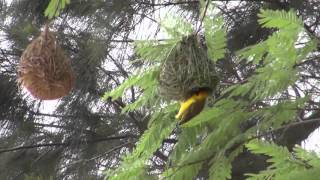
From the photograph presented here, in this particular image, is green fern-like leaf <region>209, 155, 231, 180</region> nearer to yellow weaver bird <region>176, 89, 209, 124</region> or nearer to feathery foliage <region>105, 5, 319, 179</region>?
feathery foliage <region>105, 5, 319, 179</region>

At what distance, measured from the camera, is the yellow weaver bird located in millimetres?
1003

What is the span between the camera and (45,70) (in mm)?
1696

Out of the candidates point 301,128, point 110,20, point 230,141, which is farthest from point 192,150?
point 301,128

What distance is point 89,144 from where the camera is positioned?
298 centimetres

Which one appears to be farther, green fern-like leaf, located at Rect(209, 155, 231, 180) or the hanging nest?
the hanging nest

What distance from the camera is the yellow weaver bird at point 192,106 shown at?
3.29 feet

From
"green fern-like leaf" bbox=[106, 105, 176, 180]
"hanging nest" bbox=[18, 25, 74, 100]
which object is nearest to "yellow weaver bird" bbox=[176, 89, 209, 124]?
"green fern-like leaf" bbox=[106, 105, 176, 180]

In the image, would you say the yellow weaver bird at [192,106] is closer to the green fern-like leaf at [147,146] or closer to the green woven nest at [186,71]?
the green woven nest at [186,71]

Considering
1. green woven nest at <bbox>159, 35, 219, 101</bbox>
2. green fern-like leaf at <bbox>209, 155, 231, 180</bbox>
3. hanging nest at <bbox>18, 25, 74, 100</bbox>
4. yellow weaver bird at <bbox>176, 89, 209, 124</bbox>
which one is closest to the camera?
yellow weaver bird at <bbox>176, 89, 209, 124</bbox>

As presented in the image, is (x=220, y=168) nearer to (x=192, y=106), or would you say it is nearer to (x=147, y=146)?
(x=147, y=146)

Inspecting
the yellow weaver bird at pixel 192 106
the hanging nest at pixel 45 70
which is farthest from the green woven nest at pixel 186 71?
the hanging nest at pixel 45 70

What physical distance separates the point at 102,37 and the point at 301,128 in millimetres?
935

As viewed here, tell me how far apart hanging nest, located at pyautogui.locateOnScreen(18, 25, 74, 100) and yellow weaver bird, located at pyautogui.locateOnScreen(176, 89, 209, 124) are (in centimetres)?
70

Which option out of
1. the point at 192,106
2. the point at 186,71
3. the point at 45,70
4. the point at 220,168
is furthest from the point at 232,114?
the point at 45,70
